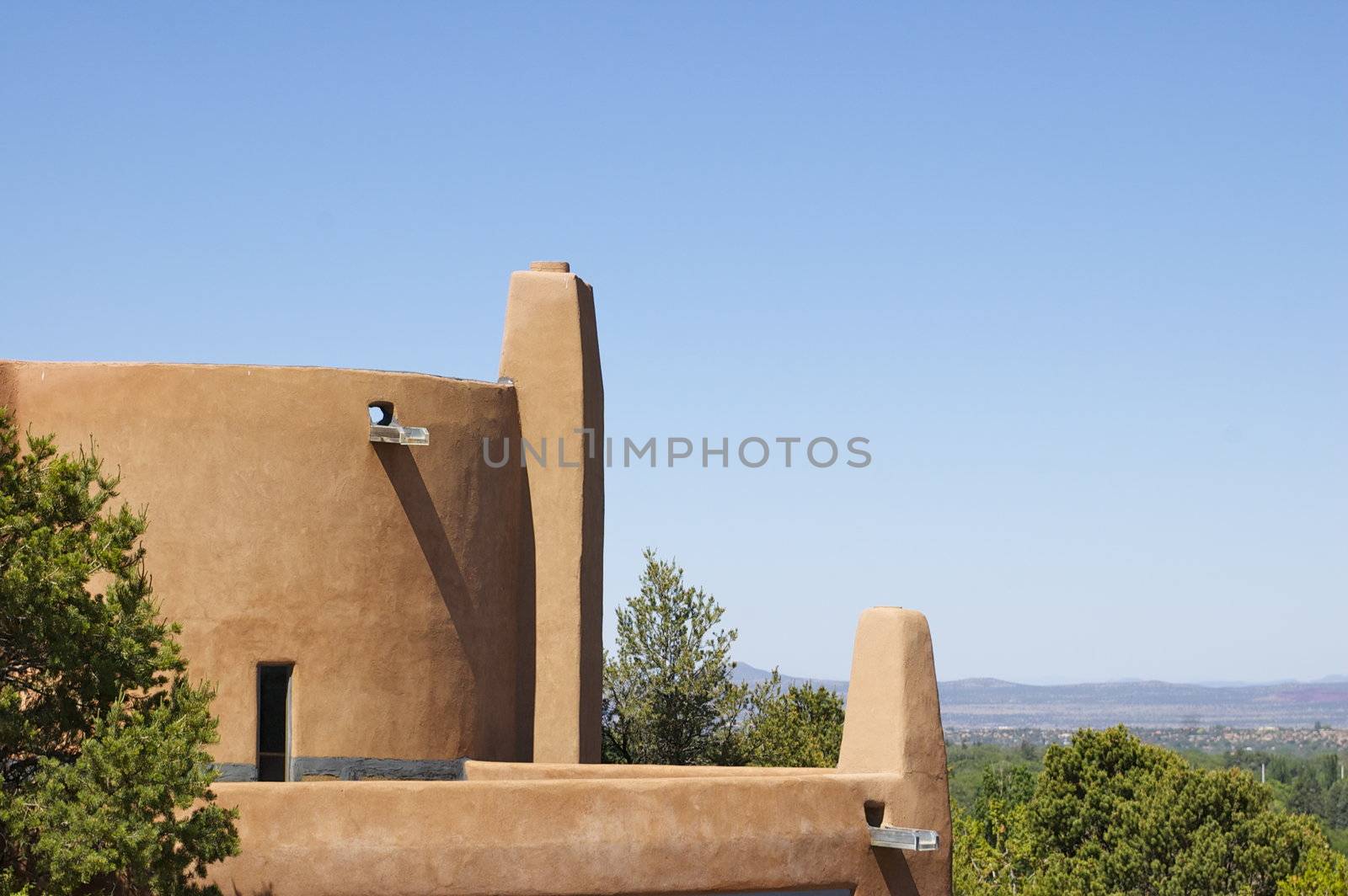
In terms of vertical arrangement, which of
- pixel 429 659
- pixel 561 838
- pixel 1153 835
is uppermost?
pixel 429 659

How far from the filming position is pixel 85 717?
44.6 ft

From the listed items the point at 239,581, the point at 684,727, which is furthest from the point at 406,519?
the point at 684,727

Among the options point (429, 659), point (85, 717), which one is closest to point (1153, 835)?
point (429, 659)

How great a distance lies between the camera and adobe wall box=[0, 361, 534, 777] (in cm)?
1727

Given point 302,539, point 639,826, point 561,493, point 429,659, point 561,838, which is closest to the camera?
point 561,838

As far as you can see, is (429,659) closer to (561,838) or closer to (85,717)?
(561,838)

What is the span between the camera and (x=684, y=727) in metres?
32.9

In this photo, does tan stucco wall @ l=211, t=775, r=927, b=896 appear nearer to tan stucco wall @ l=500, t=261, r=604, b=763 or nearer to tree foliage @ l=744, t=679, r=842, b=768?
tan stucco wall @ l=500, t=261, r=604, b=763

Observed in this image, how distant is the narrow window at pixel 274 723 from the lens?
1734cm

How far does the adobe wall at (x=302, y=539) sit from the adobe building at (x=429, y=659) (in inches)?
1.1

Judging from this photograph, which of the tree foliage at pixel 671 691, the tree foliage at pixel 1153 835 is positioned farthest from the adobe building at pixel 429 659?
the tree foliage at pixel 1153 835

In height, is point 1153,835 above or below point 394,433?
below

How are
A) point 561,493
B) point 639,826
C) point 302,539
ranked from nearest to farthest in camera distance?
1. point 639,826
2. point 302,539
3. point 561,493

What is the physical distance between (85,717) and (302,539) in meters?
4.32
